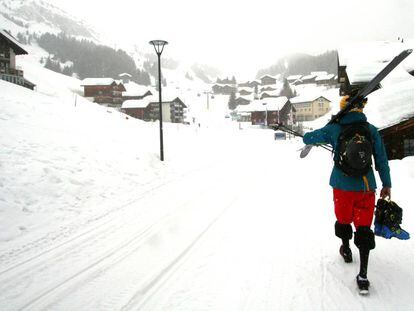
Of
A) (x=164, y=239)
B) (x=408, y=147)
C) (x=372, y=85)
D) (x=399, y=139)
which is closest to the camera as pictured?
(x=372, y=85)

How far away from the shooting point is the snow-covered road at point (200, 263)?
11.8 ft

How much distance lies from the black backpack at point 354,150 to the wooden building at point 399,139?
12.7 meters

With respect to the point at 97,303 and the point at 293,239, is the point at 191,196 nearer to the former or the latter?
the point at 293,239

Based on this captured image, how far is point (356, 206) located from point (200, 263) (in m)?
2.30

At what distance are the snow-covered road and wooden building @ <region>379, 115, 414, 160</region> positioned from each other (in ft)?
30.8

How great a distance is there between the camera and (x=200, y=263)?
457cm

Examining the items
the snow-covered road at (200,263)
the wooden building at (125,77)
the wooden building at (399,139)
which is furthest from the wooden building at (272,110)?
the wooden building at (125,77)

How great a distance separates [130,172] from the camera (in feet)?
35.2

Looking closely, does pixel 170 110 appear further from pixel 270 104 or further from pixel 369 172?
pixel 369 172

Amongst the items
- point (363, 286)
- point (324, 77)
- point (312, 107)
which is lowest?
point (363, 286)

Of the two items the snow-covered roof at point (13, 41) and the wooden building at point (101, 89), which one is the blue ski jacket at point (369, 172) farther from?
the wooden building at point (101, 89)

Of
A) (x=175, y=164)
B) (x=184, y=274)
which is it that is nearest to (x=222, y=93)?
(x=175, y=164)

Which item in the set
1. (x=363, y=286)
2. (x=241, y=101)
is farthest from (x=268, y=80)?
(x=363, y=286)

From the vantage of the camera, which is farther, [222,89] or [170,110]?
[222,89]
